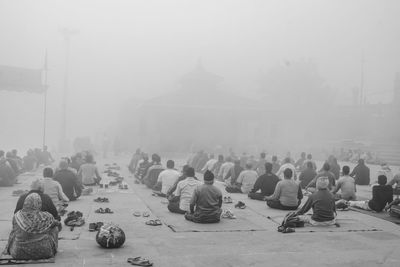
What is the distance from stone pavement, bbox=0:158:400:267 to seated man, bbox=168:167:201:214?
276 millimetres

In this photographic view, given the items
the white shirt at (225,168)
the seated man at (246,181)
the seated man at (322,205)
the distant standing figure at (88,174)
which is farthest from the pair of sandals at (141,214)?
the white shirt at (225,168)

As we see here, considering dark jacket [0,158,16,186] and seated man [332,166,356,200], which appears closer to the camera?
seated man [332,166,356,200]

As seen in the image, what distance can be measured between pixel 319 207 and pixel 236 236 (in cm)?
202

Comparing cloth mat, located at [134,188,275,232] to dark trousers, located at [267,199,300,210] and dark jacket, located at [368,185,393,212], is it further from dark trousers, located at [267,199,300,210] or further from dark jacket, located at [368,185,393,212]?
dark jacket, located at [368,185,393,212]

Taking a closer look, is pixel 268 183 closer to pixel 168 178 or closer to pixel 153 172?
pixel 168 178

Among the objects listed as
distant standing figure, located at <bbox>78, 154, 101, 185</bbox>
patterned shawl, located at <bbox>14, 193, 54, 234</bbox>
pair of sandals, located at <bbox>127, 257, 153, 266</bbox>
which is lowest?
pair of sandals, located at <bbox>127, 257, 153, 266</bbox>

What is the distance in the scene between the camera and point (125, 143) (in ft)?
139

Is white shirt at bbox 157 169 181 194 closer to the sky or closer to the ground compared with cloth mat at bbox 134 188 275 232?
closer to the sky

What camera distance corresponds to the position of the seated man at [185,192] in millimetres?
10367

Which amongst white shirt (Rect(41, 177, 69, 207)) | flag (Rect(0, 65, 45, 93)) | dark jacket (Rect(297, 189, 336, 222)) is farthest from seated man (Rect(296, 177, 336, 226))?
flag (Rect(0, 65, 45, 93))

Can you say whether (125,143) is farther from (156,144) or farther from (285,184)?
(285,184)

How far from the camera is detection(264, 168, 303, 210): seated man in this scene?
11164 mm

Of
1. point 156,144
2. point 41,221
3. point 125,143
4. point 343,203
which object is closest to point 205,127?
point 156,144

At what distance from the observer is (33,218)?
6238mm
